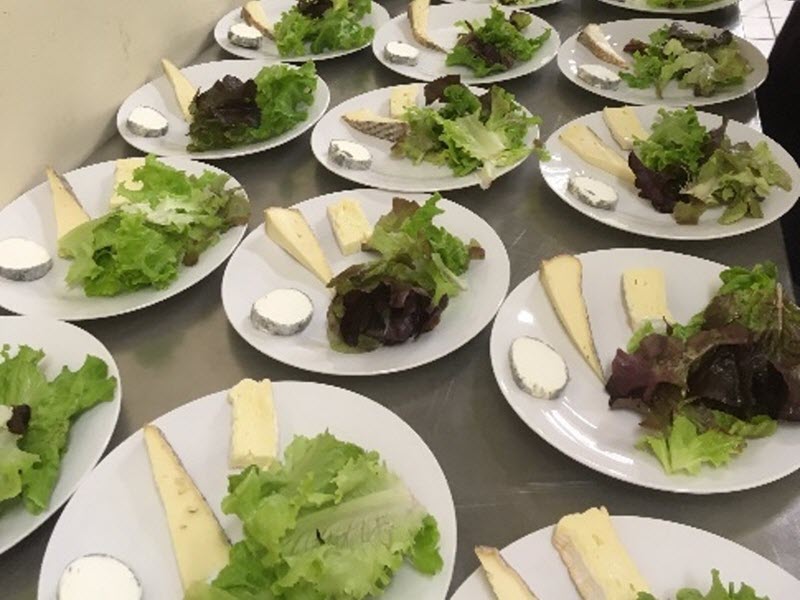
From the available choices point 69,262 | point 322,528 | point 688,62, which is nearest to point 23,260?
point 69,262

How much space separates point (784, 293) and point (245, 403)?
103cm

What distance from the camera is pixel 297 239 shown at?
1.80 m

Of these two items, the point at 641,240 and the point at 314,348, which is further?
the point at 641,240

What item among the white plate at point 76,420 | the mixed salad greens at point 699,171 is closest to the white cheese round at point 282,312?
the white plate at point 76,420

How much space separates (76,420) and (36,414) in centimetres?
7

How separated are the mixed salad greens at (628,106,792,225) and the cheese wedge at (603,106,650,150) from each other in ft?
0.27

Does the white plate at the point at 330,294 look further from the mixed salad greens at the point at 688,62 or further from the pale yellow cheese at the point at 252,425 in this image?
the mixed salad greens at the point at 688,62

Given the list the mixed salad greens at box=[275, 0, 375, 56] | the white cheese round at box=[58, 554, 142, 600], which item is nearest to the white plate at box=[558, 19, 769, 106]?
the mixed salad greens at box=[275, 0, 375, 56]

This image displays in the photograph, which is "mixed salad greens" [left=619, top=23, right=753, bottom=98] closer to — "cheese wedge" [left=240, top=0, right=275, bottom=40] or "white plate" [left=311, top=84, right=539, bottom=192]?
"white plate" [left=311, top=84, right=539, bottom=192]

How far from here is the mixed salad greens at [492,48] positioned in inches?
96.1

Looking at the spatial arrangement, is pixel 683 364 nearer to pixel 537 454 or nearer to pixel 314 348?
pixel 537 454

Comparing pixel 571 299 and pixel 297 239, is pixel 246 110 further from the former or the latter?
pixel 571 299

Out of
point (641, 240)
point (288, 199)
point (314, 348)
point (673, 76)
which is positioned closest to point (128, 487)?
point (314, 348)

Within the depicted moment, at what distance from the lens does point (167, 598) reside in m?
1.19
